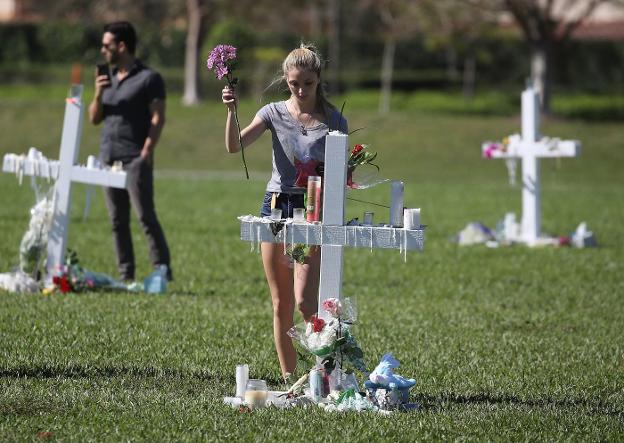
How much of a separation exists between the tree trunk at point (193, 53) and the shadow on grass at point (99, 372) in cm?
3510

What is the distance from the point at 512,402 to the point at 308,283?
50.8 inches

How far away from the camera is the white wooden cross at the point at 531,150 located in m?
15.3

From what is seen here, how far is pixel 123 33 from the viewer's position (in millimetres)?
10977

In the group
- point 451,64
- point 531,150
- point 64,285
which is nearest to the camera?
point 64,285

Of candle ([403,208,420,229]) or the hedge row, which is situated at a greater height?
the hedge row

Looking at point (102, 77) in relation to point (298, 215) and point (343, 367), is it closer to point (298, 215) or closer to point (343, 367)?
point (298, 215)

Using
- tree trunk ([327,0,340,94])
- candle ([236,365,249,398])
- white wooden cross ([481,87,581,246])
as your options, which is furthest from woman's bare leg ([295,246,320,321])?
tree trunk ([327,0,340,94])

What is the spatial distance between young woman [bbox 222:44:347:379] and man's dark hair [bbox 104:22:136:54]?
14.2ft

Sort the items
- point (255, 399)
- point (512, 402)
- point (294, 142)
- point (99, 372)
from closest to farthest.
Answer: point (255, 399)
point (294, 142)
point (512, 402)
point (99, 372)

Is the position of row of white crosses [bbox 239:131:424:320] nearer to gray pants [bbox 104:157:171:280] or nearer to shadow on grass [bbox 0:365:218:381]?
shadow on grass [bbox 0:365:218:381]

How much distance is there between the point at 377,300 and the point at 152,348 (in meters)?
3.23

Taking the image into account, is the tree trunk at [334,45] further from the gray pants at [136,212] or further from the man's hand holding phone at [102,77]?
the man's hand holding phone at [102,77]

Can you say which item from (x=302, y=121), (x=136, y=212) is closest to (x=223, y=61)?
(x=302, y=121)

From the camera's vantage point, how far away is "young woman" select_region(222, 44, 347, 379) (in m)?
6.75
